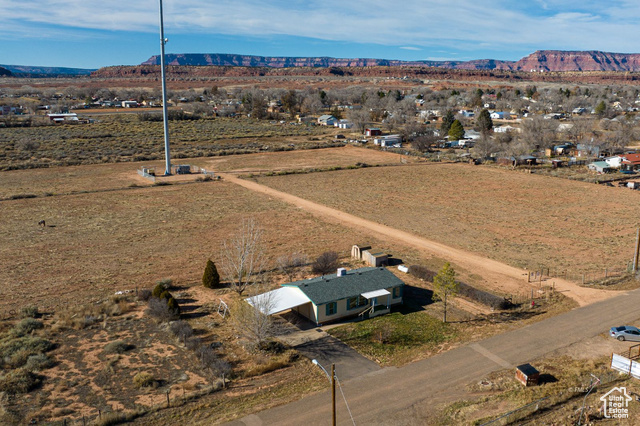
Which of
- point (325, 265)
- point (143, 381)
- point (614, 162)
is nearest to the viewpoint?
point (143, 381)

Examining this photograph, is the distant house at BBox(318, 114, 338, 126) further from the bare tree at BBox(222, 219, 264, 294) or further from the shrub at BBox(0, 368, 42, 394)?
the shrub at BBox(0, 368, 42, 394)

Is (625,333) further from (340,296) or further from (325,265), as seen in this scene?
(325,265)

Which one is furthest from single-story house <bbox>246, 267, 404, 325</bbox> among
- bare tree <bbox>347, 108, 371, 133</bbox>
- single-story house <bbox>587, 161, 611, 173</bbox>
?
bare tree <bbox>347, 108, 371, 133</bbox>

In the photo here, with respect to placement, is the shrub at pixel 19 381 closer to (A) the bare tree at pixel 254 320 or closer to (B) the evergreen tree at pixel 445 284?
(A) the bare tree at pixel 254 320

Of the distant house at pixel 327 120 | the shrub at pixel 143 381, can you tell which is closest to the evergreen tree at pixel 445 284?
the shrub at pixel 143 381

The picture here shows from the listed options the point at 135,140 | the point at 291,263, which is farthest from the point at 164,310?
the point at 135,140

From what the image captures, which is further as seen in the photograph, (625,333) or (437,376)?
(625,333)
